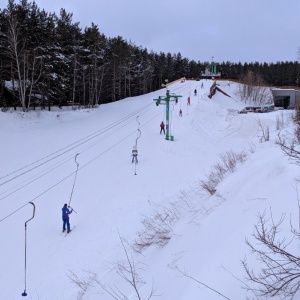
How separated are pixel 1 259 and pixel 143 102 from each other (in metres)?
45.8

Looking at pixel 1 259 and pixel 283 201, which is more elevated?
pixel 283 201

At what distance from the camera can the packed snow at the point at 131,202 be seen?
601 cm

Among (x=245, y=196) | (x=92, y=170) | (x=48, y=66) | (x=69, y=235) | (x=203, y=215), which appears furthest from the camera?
(x=48, y=66)

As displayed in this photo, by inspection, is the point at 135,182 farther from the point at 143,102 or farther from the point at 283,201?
the point at 143,102

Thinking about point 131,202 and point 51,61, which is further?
point 51,61

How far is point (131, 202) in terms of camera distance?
731 inches

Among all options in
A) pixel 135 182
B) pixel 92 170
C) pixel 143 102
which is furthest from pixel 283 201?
pixel 143 102

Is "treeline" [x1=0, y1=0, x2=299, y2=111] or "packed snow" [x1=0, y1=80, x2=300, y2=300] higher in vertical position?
"treeline" [x1=0, y1=0, x2=299, y2=111]

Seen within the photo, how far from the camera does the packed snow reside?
6012 millimetres

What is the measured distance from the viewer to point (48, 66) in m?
38.9

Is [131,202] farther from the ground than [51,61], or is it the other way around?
[51,61]

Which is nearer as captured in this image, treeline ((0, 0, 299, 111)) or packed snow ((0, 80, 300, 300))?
packed snow ((0, 80, 300, 300))

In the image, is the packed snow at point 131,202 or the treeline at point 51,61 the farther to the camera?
the treeline at point 51,61

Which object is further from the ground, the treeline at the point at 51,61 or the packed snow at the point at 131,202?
the treeline at the point at 51,61
